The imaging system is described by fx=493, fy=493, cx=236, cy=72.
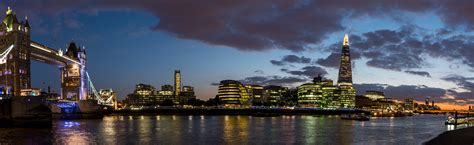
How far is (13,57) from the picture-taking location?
96.8 m

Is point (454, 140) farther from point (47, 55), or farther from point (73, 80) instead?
point (73, 80)

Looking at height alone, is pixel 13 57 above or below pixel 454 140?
above

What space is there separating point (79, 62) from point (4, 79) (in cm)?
5652

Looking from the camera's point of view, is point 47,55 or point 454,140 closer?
point 454,140

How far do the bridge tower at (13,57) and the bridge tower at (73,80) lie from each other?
49.1 metres

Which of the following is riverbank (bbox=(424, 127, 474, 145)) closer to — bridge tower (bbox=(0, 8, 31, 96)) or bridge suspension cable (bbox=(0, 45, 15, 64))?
bridge tower (bbox=(0, 8, 31, 96))

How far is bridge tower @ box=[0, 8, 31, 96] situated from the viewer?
315 feet

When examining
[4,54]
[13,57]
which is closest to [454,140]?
[13,57]

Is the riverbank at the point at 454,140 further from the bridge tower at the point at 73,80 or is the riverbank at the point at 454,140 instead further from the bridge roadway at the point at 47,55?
the bridge tower at the point at 73,80

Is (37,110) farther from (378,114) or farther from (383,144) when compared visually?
(378,114)

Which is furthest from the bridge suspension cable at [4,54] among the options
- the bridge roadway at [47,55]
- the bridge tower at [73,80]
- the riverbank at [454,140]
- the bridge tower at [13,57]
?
the riverbank at [454,140]

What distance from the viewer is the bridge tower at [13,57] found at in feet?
315

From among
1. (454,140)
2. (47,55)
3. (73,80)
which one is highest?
(47,55)

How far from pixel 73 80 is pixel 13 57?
52.8m
